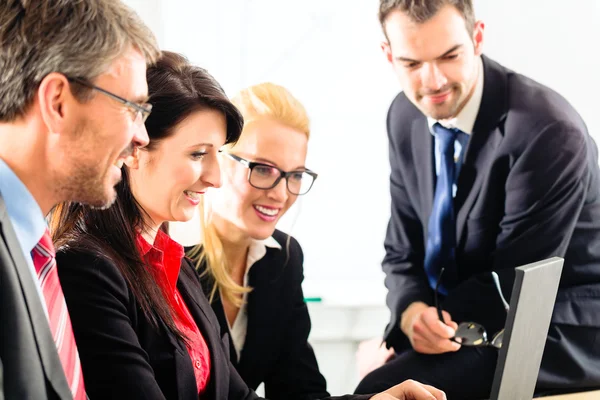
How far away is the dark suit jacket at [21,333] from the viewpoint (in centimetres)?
111

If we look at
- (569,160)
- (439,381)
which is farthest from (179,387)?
(569,160)

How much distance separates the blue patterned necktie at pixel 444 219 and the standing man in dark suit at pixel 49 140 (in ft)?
5.67

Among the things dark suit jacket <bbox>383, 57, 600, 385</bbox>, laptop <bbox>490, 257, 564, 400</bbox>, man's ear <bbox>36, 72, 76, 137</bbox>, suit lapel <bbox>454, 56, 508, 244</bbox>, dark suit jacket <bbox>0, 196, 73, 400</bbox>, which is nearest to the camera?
dark suit jacket <bbox>0, 196, 73, 400</bbox>

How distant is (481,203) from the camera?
2814 mm

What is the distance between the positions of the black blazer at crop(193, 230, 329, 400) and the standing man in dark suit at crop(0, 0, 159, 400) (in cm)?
103

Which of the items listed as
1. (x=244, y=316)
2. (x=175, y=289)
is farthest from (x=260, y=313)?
(x=175, y=289)

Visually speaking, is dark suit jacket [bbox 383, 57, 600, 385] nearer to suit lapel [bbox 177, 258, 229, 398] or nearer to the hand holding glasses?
the hand holding glasses

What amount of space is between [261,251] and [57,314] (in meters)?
1.15

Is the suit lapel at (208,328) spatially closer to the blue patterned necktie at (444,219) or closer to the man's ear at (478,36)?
the blue patterned necktie at (444,219)

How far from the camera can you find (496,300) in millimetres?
2744

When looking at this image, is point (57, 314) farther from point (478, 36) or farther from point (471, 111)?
point (478, 36)

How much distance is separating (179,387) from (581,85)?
2.79 m

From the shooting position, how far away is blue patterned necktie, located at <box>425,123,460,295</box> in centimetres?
291

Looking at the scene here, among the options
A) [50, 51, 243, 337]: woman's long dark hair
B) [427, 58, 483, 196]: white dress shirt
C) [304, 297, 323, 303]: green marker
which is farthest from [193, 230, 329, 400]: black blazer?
[304, 297, 323, 303]: green marker
